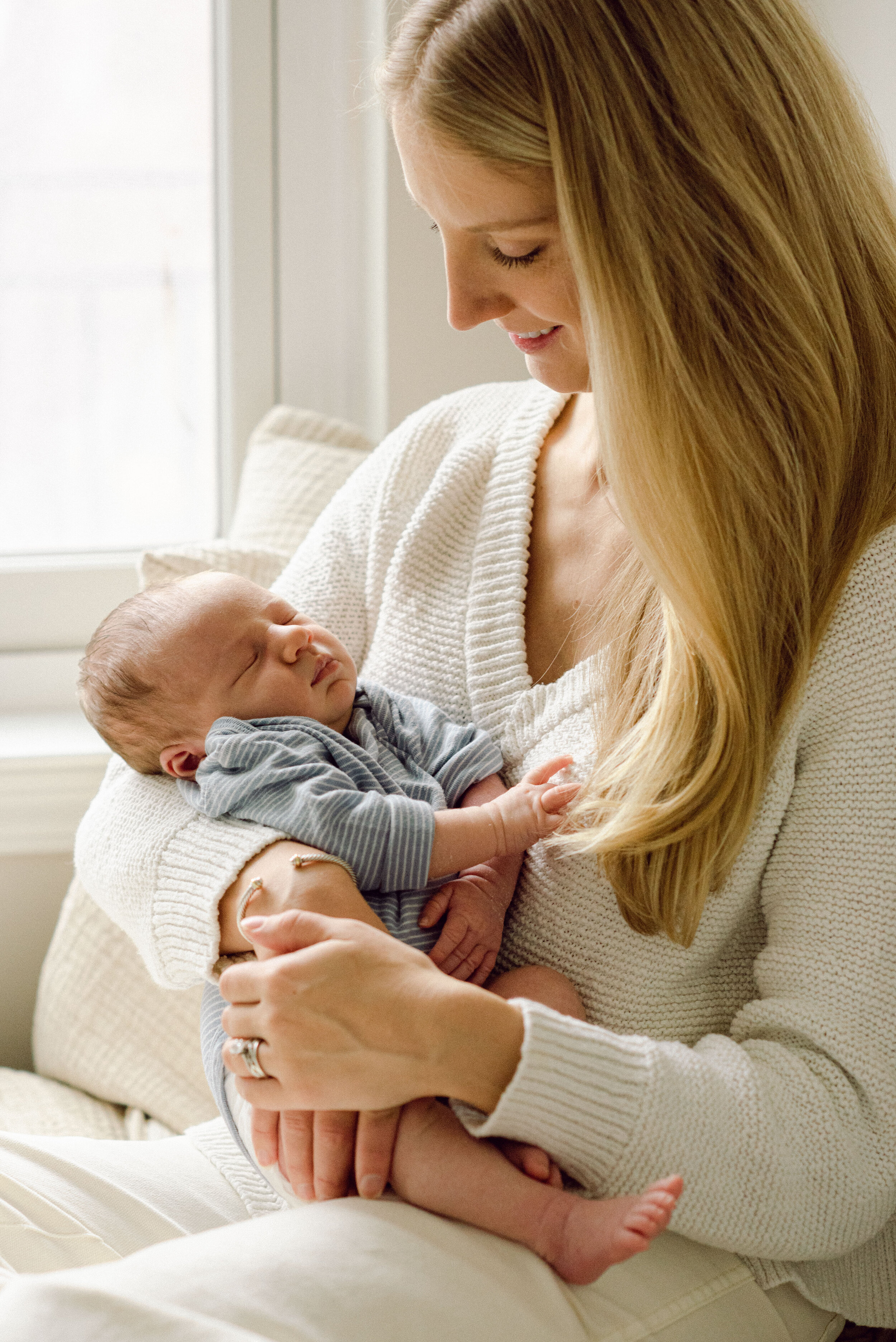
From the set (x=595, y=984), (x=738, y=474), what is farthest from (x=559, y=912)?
(x=738, y=474)

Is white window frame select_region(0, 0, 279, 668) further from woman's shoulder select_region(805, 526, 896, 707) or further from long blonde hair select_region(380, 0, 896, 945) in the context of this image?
woman's shoulder select_region(805, 526, 896, 707)

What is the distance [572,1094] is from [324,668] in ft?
1.61

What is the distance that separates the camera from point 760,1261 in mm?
1008

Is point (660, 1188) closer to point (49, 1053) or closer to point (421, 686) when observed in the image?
point (421, 686)

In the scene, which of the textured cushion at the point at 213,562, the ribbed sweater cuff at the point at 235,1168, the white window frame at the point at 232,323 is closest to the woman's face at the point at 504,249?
A: the textured cushion at the point at 213,562

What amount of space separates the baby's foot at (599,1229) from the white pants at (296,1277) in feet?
0.08

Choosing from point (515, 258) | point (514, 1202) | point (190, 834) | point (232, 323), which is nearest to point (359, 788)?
point (190, 834)

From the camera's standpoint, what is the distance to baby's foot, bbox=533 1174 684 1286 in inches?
33.4

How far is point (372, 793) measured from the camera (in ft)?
3.47

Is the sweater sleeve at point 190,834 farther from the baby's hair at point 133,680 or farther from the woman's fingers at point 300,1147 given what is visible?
the woman's fingers at point 300,1147

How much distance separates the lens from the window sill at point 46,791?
1798 millimetres

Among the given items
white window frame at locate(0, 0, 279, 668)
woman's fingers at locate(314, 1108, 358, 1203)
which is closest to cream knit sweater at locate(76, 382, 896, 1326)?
woman's fingers at locate(314, 1108, 358, 1203)

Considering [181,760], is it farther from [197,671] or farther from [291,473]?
[291,473]

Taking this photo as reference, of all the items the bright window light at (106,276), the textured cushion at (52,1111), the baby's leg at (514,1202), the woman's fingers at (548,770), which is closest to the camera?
the baby's leg at (514,1202)
